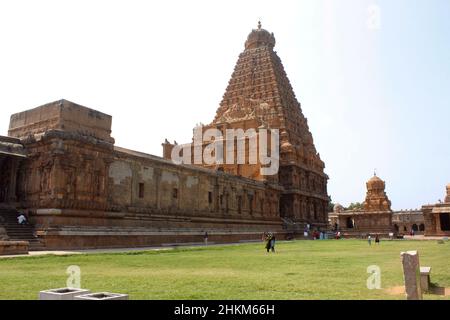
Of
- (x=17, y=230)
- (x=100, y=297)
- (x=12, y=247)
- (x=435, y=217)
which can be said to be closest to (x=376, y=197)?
(x=435, y=217)

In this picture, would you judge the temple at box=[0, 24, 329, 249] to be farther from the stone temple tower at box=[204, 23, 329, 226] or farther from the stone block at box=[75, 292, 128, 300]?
the stone block at box=[75, 292, 128, 300]

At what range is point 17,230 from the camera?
2261 cm

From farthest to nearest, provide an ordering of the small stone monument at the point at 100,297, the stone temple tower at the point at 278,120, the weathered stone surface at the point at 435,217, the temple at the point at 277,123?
1. the weathered stone surface at the point at 435,217
2. the stone temple tower at the point at 278,120
3. the temple at the point at 277,123
4. the small stone monument at the point at 100,297

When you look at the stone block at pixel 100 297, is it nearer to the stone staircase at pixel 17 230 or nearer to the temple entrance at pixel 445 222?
the stone staircase at pixel 17 230

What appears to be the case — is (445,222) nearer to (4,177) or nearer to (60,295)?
(4,177)

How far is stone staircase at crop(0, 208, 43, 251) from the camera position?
2178 centimetres

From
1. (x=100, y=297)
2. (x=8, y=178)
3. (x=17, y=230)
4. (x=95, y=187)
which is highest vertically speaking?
(x=8, y=178)

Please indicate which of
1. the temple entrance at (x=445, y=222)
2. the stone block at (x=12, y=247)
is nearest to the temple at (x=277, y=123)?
the temple entrance at (x=445, y=222)

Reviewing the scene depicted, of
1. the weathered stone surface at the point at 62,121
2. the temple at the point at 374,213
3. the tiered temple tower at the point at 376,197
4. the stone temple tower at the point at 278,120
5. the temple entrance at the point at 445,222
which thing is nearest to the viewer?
the weathered stone surface at the point at 62,121

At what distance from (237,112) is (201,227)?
2402cm

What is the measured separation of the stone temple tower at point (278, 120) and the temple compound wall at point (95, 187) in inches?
735

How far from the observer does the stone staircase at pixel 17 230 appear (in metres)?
21.8

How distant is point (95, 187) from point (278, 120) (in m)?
39.1

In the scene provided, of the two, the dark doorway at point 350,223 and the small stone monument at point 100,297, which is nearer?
the small stone monument at point 100,297
